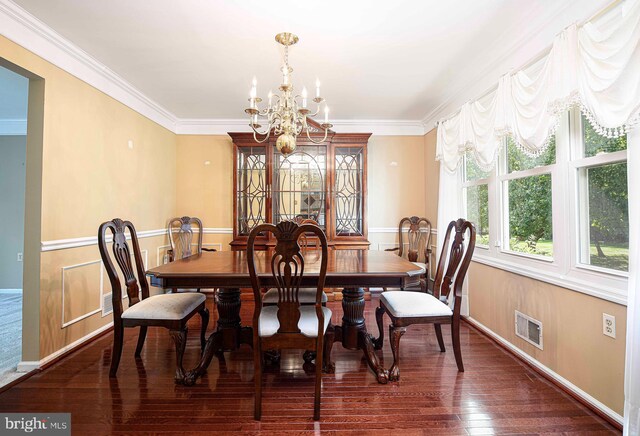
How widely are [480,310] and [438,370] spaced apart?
1.08 m

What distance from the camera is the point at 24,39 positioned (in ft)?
6.80

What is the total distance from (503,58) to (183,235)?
4.07 metres

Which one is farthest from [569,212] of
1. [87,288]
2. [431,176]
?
[87,288]

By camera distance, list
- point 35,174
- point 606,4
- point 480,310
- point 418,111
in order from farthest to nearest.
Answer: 1. point 418,111
2. point 480,310
3. point 35,174
4. point 606,4

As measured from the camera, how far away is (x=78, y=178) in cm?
257

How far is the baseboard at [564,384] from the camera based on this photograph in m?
1.59

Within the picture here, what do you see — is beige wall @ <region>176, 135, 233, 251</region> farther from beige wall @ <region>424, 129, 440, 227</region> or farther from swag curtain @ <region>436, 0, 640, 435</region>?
swag curtain @ <region>436, 0, 640, 435</region>

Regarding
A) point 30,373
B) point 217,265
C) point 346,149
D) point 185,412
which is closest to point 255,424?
point 185,412

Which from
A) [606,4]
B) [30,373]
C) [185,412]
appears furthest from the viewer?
[30,373]

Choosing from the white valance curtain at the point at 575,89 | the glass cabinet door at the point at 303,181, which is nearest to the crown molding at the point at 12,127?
the glass cabinet door at the point at 303,181

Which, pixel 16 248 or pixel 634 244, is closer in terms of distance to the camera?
pixel 634 244

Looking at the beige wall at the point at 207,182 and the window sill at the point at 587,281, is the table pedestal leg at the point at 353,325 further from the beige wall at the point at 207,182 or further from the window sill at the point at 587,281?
the beige wall at the point at 207,182

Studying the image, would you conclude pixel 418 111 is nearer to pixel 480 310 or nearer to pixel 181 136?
pixel 480 310

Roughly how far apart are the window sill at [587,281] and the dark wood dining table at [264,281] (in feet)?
2.88
